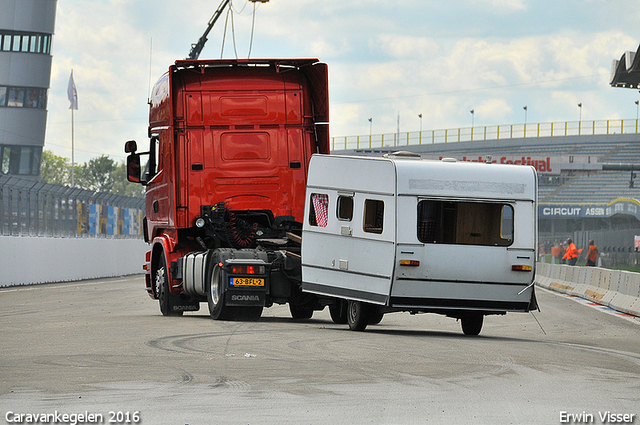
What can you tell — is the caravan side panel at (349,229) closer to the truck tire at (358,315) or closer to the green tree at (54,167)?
the truck tire at (358,315)

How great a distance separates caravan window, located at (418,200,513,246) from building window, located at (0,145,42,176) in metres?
73.0

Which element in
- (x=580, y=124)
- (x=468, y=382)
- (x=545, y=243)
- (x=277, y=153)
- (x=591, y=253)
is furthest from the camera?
(x=580, y=124)

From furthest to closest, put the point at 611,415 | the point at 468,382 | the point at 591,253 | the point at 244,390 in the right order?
the point at 591,253, the point at 468,382, the point at 244,390, the point at 611,415

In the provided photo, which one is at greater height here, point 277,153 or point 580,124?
point 580,124

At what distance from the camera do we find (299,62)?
1638 centimetres

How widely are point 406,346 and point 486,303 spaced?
189 cm

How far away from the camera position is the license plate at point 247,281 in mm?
15116

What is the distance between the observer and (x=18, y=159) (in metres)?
83.9

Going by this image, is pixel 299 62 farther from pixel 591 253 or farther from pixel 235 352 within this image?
pixel 591 253

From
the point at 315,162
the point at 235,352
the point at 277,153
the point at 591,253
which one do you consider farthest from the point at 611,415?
the point at 591,253

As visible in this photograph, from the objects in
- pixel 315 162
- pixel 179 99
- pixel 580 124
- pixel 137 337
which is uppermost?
pixel 580 124

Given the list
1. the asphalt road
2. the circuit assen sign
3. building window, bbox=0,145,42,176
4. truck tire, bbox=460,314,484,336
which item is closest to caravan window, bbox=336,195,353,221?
the asphalt road

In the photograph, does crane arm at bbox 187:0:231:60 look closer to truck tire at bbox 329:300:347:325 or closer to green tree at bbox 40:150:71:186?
truck tire at bbox 329:300:347:325

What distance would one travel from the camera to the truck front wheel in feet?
50.2
